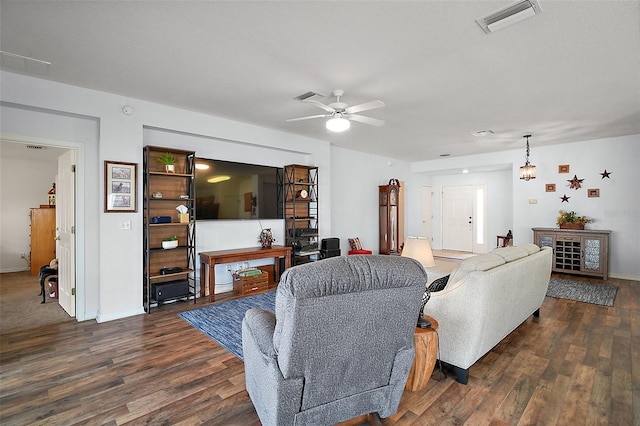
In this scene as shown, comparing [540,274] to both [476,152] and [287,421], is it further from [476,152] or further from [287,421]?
[476,152]

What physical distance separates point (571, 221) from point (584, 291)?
1.78 metres

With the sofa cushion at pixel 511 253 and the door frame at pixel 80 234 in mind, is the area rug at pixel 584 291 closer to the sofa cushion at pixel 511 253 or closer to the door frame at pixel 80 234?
the sofa cushion at pixel 511 253

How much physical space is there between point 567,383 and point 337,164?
5.05 meters

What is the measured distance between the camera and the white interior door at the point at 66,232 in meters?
3.54

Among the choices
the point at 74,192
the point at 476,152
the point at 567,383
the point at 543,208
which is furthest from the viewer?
the point at 476,152

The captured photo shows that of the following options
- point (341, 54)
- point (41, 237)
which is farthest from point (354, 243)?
point (41, 237)

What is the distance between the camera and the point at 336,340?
141 cm

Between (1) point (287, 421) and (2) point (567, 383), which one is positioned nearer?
(1) point (287, 421)

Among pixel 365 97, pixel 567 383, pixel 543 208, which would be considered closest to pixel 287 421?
pixel 567 383

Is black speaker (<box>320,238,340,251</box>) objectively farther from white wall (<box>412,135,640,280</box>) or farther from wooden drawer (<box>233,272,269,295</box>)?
white wall (<box>412,135,640,280</box>)

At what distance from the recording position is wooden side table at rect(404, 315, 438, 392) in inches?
77.4

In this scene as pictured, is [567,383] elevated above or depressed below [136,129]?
below

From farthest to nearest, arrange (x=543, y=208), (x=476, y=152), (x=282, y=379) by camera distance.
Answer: (x=476, y=152), (x=543, y=208), (x=282, y=379)

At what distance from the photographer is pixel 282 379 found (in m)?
1.40
